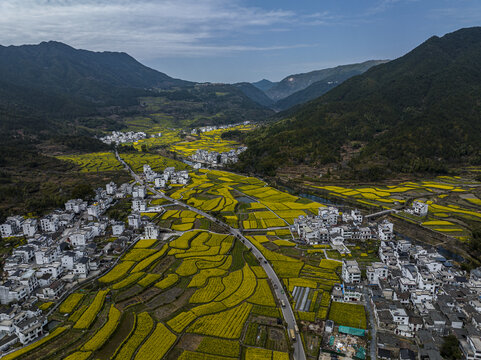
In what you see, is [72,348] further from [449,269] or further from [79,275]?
[449,269]

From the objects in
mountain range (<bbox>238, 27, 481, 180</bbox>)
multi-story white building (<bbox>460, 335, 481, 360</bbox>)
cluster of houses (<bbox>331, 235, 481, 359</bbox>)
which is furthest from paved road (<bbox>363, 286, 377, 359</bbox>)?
mountain range (<bbox>238, 27, 481, 180</bbox>)

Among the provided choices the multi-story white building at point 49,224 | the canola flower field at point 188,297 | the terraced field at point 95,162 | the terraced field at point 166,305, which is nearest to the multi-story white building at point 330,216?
the canola flower field at point 188,297

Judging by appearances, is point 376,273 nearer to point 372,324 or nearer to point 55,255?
point 372,324

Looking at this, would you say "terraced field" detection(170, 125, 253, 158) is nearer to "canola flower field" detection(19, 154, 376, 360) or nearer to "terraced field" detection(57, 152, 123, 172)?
"terraced field" detection(57, 152, 123, 172)

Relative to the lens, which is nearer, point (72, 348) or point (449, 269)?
point (72, 348)

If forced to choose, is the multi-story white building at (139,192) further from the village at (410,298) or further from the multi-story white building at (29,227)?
the village at (410,298)

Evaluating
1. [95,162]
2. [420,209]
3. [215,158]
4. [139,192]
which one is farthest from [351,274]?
[95,162]

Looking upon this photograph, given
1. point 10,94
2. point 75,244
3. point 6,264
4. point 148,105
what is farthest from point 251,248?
point 148,105
